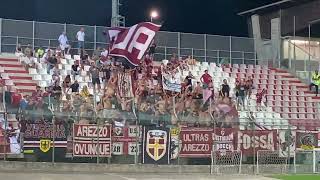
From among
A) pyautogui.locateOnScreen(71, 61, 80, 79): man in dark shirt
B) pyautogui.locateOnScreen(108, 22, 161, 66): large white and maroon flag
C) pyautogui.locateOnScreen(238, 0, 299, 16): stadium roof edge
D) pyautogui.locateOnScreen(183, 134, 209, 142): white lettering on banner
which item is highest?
pyautogui.locateOnScreen(238, 0, 299, 16): stadium roof edge

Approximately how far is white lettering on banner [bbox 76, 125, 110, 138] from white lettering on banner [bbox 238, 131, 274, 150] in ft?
15.9

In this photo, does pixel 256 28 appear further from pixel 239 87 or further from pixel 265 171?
pixel 265 171

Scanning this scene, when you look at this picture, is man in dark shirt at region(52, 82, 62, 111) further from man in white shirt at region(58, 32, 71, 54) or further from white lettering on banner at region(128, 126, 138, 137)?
man in white shirt at region(58, 32, 71, 54)

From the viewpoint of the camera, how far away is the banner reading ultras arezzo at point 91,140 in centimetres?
2059

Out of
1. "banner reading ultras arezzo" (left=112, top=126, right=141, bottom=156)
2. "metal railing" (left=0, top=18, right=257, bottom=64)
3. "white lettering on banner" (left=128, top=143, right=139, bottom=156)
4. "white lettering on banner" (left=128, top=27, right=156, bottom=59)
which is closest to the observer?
"banner reading ultras arezzo" (left=112, top=126, right=141, bottom=156)

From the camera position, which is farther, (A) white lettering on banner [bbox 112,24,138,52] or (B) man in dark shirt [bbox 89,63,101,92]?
(A) white lettering on banner [bbox 112,24,138,52]

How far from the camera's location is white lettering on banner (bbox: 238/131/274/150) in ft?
74.5

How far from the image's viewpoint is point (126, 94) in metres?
26.0

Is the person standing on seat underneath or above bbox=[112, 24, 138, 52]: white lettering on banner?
underneath

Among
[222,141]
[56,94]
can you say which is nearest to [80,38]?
[56,94]

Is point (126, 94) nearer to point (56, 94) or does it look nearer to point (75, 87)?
point (75, 87)

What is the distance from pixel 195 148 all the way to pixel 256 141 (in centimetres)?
234

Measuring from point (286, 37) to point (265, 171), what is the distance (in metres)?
17.8

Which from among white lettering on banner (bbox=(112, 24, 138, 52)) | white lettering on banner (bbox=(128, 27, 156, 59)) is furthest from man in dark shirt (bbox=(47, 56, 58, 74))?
white lettering on banner (bbox=(128, 27, 156, 59))
